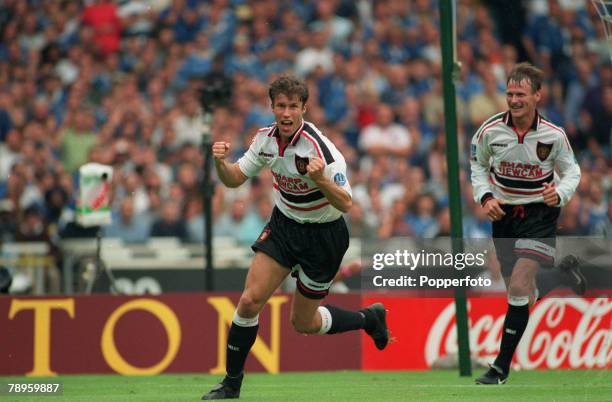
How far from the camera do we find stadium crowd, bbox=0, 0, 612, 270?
16.2 m

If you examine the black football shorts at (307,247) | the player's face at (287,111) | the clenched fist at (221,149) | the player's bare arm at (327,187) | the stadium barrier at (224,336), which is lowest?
the stadium barrier at (224,336)

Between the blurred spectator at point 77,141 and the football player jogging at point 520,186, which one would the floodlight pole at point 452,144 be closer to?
the football player jogging at point 520,186

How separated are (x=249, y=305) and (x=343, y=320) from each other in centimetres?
109

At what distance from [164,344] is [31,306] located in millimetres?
1394

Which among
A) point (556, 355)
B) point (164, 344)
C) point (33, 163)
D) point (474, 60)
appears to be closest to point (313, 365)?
point (164, 344)

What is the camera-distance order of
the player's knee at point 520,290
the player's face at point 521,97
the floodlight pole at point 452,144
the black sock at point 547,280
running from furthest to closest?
1. the floodlight pole at point 452,144
2. the black sock at point 547,280
3. the player's knee at point 520,290
4. the player's face at point 521,97

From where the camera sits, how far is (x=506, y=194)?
33.5ft

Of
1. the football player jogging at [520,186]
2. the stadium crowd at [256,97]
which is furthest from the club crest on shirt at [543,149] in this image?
the stadium crowd at [256,97]

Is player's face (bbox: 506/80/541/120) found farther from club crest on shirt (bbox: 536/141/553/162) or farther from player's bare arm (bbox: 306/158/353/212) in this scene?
player's bare arm (bbox: 306/158/353/212)

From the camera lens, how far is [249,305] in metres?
9.18

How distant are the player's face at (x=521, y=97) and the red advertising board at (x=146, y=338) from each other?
3.96 m

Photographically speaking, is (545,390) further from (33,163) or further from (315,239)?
(33,163)

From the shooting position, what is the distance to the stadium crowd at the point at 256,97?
639 inches

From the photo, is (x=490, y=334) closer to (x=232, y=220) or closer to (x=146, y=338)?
(x=146, y=338)
